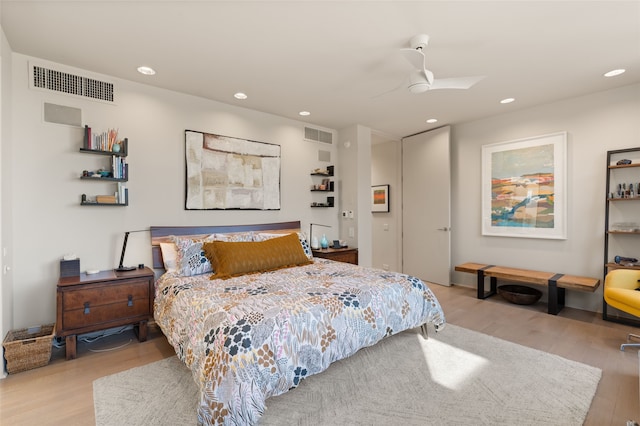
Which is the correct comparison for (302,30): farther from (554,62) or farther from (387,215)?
(387,215)

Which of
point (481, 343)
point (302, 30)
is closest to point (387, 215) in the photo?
point (481, 343)

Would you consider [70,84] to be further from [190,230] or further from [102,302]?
[102,302]

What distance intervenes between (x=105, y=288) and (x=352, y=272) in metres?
2.29

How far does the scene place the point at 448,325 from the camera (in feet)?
11.0

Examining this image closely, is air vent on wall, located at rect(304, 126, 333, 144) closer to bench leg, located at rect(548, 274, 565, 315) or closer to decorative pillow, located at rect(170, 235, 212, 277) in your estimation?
decorative pillow, located at rect(170, 235, 212, 277)

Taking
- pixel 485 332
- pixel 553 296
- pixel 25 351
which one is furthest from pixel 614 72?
pixel 25 351

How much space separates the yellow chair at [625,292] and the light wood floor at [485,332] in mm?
365

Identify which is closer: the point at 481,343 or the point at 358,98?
the point at 481,343

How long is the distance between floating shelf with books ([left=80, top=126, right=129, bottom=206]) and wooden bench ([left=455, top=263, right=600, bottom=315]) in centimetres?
465

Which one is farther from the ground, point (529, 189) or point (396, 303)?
point (529, 189)

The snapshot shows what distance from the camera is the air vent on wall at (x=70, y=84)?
2.79 meters

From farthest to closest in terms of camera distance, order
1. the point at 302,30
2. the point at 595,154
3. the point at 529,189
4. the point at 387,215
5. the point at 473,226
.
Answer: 1. the point at 387,215
2. the point at 473,226
3. the point at 529,189
4. the point at 595,154
5. the point at 302,30

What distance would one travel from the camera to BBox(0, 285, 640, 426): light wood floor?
1928 mm

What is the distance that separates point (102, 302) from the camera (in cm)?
270
